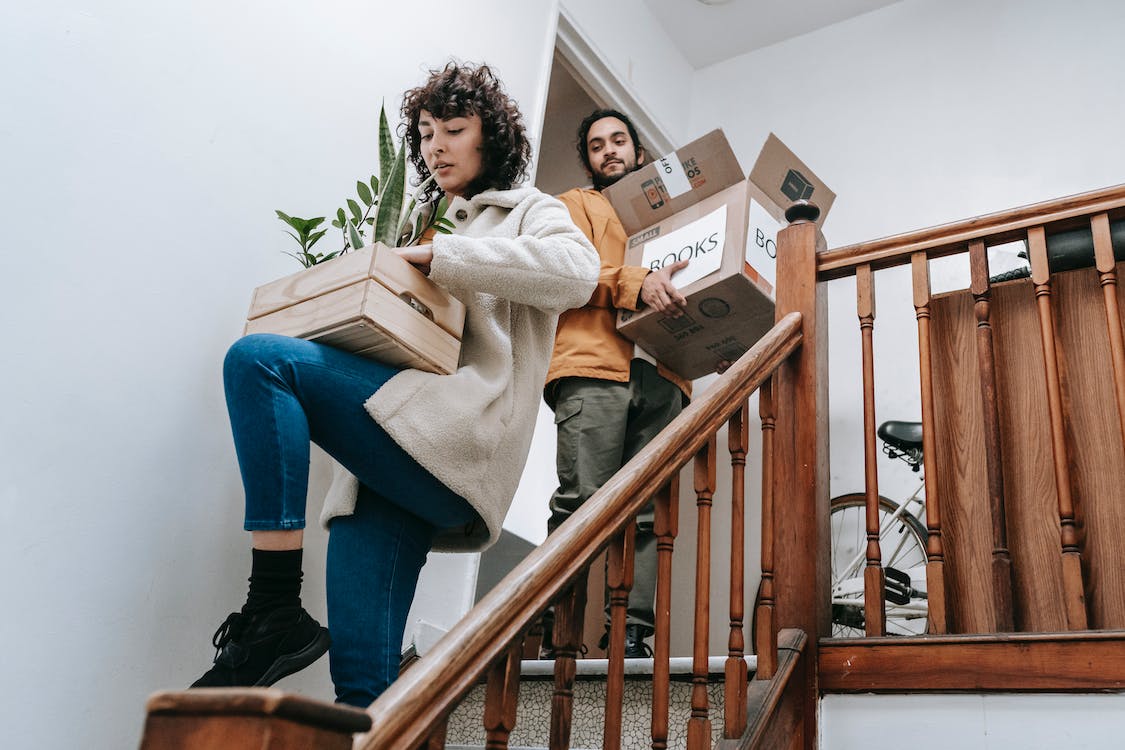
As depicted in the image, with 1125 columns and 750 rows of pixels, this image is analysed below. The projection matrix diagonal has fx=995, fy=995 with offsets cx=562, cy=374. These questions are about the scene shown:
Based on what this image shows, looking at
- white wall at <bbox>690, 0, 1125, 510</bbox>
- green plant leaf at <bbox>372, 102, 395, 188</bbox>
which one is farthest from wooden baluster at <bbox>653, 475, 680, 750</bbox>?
white wall at <bbox>690, 0, 1125, 510</bbox>

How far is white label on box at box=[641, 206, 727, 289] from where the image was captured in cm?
240

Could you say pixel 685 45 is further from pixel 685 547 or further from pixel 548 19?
pixel 685 547

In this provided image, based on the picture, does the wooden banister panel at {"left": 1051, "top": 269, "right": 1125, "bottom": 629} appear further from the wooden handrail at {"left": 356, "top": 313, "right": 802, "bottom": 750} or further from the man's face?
the man's face

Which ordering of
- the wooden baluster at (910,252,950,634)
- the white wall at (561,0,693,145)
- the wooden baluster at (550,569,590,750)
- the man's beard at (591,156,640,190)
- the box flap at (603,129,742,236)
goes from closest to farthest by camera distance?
1. the wooden baluster at (550,569,590,750)
2. the wooden baluster at (910,252,950,634)
3. the box flap at (603,129,742,236)
4. the man's beard at (591,156,640,190)
5. the white wall at (561,0,693,145)

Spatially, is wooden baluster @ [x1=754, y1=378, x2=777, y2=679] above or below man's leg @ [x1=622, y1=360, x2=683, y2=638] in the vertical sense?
below

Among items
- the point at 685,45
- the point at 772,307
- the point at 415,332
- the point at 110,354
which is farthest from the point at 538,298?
the point at 685,45

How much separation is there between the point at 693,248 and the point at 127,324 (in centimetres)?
131

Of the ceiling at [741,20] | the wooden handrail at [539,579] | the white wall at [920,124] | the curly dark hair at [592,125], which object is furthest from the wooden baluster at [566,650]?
the ceiling at [741,20]

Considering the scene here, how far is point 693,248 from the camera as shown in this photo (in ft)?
8.11

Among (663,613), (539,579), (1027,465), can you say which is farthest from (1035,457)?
(539,579)

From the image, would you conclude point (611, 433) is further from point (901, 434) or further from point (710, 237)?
point (901, 434)

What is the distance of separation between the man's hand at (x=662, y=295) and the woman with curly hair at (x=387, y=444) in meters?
0.68

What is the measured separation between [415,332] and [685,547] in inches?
76.9

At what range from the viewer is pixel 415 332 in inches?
60.1
